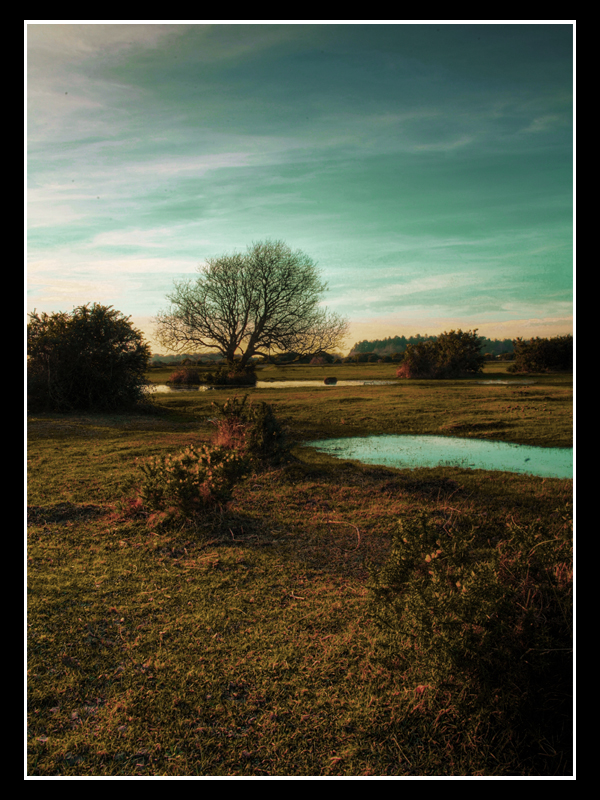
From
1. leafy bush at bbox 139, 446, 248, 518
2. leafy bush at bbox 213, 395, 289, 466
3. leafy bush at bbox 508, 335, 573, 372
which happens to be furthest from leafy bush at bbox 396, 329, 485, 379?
leafy bush at bbox 139, 446, 248, 518

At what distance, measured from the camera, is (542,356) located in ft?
105

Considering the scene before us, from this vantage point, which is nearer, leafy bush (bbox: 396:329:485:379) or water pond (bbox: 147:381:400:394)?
water pond (bbox: 147:381:400:394)

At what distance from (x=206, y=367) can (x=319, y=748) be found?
27332 mm

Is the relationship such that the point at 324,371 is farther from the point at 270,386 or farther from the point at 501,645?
the point at 501,645

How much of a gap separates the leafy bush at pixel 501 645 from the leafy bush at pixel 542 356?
32.6 m

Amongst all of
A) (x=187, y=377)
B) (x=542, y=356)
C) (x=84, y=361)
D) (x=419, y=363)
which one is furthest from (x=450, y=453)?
(x=542, y=356)

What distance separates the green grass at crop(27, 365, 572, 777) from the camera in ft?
8.35

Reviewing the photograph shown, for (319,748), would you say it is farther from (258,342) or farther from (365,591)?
(258,342)

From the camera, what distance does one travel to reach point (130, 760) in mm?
2510

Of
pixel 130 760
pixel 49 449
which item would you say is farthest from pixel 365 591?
pixel 49 449

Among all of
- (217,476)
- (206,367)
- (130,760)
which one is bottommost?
(130,760)

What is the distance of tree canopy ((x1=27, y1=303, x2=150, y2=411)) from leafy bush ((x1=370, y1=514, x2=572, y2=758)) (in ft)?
57.4

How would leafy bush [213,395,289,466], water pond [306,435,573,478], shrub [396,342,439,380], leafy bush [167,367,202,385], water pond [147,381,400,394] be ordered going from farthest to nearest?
shrub [396,342,439,380], leafy bush [167,367,202,385], water pond [147,381,400,394], water pond [306,435,573,478], leafy bush [213,395,289,466]

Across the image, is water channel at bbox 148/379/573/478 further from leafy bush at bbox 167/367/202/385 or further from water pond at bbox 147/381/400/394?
leafy bush at bbox 167/367/202/385
